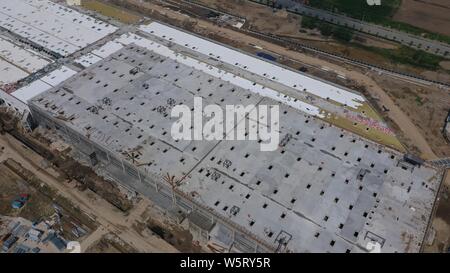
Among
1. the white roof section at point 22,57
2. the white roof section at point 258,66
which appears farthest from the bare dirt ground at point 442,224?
the white roof section at point 22,57

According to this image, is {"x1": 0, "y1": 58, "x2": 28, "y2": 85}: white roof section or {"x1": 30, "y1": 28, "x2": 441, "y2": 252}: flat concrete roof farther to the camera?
{"x1": 0, "y1": 58, "x2": 28, "y2": 85}: white roof section

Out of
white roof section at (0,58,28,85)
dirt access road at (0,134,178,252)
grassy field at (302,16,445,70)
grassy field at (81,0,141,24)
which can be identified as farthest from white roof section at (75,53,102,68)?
grassy field at (302,16,445,70)

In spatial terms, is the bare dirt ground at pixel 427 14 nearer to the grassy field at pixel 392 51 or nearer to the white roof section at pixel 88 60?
the grassy field at pixel 392 51

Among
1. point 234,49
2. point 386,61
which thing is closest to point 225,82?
point 234,49

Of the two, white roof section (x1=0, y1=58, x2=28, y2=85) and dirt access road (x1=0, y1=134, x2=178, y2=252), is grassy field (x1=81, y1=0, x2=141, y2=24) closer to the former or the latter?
white roof section (x1=0, y1=58, x2=28, y2=85)

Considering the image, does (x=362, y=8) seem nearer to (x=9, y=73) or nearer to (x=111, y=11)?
(x=111, y=11)

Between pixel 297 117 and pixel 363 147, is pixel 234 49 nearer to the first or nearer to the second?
pixel 297 117

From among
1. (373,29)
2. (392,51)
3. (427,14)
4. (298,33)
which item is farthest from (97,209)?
(427,14)
